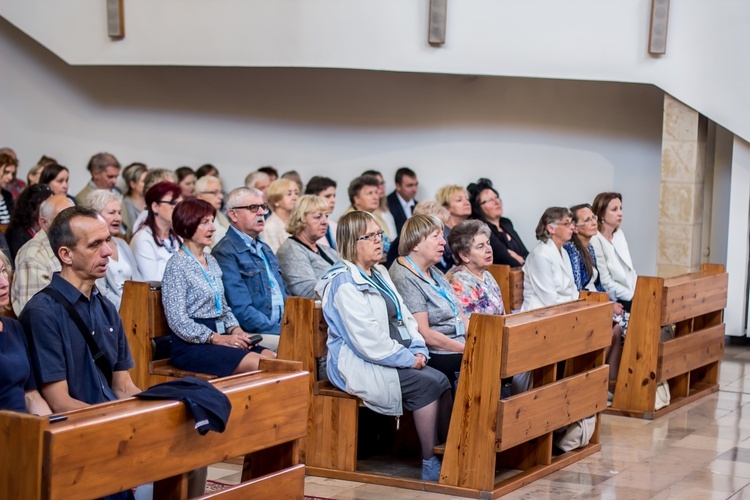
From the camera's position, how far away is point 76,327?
3146 millimetres

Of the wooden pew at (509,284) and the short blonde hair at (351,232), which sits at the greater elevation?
the short blonde hair at (351,232)

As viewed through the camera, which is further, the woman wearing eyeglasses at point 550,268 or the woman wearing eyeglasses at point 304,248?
the woman wearing eyeglasses at point 550,268

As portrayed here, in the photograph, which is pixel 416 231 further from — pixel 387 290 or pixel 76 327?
pixel 76 327

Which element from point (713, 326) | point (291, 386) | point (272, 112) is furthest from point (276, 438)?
point (272, 112)

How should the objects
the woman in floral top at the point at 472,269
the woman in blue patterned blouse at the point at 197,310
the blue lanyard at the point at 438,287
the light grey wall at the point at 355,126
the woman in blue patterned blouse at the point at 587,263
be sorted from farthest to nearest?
1. the light grey wall at the point at 355,126
2. the woman in blue patterned blouse at the point at 587,263
3. the woman in floral top at the point at 472,269
4. the blue lanyard at the point at 438,287
5. the woman in blue patterned blouse at the point at 197,310

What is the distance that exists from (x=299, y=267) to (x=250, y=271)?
0.35 metres

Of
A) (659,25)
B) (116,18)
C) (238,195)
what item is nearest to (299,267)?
(238,195)

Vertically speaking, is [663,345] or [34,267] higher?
[34,267]

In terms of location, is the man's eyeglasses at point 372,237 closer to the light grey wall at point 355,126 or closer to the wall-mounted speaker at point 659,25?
the wall-mounted speaker at point 659,25

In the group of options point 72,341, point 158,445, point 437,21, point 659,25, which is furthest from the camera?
point 437,21

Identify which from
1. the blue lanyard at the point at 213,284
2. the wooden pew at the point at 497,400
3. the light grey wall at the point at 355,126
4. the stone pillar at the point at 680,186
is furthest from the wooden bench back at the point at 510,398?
the light grey wall at the point at 355,126

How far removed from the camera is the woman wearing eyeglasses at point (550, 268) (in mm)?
5664

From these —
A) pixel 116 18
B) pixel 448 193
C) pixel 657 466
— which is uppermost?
pixel 116 18

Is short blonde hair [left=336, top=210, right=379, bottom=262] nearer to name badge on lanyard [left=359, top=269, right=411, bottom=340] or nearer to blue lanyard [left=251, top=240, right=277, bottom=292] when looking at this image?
name badge on lanyard [left=359, top=269, right=411, bottom=340]
